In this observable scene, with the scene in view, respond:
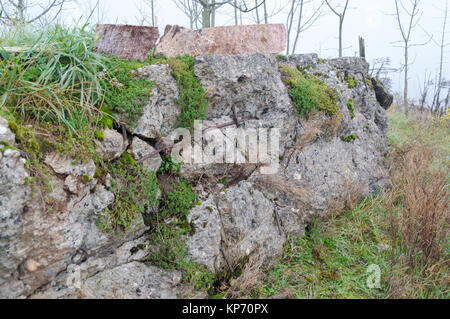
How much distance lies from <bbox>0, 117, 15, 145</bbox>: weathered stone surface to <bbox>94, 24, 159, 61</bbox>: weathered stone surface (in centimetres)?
124

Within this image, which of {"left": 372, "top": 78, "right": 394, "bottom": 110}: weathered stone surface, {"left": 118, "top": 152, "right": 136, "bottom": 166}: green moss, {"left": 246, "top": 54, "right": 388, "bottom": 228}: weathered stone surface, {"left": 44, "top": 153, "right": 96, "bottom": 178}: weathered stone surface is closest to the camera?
{"left": 44, "top": 153, "right": 96, "bottom": 178}: weathered stone surface

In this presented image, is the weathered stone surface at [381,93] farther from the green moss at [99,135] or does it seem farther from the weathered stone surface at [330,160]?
the green moss at [99,135]

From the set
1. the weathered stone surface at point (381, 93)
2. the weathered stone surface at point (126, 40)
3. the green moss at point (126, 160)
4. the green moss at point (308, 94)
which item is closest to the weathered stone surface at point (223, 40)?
the weathered stone surface at point (126, 40)

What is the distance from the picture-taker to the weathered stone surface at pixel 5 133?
1.62 metres

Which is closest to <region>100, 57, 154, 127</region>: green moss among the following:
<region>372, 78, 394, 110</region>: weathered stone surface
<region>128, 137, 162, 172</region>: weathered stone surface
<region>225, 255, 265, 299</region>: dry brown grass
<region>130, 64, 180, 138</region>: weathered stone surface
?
<region>130, 64, 180, 138</region>: weathered stone surface

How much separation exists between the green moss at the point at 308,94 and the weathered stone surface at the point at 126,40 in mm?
1692

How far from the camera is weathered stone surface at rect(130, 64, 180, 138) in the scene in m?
2.38

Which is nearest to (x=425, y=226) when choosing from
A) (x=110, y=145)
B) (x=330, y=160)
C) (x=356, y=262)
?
(x=356, y=262)

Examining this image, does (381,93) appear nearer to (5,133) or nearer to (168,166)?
(168,166)

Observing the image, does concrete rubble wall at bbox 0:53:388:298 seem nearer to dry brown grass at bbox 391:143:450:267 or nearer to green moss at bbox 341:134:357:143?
green moss at bbox 341:134:357:143

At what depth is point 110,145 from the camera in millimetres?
2131

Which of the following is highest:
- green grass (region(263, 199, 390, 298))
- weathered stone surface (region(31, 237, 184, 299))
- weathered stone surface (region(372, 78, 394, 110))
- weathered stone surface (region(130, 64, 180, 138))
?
weathered stone surface (region(372, 78, 394, 110))

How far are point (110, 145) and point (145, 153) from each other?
0.32m

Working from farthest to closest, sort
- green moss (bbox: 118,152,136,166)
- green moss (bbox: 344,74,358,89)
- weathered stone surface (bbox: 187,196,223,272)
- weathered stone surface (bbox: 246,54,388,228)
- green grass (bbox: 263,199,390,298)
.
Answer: green moss (bbox: 344,74,358,89) → weathered stone surface (bbox: 246,54,388,228) → green grass (bbox: 263,199,390,298) → weathered stone surface (bbox: 187,196,223,272) → green moss (bbox: 118,152,136,166)
